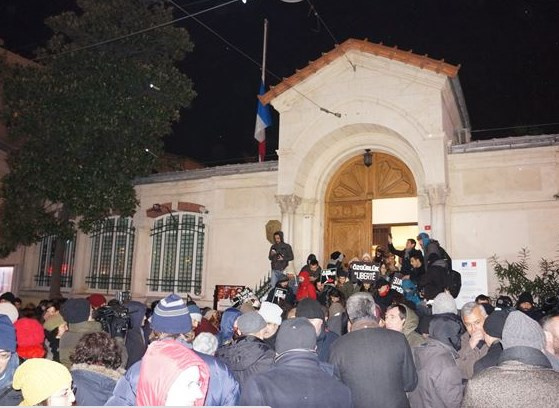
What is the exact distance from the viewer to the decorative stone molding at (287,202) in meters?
13.4

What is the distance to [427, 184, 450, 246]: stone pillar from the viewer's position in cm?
1148

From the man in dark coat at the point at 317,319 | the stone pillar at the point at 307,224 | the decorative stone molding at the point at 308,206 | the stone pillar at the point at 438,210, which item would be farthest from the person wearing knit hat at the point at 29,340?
the decorative stone molding at the point at 308,206

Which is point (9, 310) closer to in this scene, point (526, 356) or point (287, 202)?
point (526, 356)

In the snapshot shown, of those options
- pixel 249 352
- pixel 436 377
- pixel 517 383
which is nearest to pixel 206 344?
pixel 249 352

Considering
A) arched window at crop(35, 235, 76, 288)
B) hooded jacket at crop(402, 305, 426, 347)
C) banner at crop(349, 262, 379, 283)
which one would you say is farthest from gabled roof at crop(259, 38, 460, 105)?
arched window at crop(35, 235, 76, 288)

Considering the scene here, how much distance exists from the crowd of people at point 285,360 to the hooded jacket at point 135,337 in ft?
0.04

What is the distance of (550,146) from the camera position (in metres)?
11.1

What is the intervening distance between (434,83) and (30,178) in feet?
41.9

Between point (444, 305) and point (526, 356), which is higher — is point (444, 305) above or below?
above

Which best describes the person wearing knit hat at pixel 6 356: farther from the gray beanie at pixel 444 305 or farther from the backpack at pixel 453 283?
the backpack at pixel 453 283

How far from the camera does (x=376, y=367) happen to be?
12.5 ft

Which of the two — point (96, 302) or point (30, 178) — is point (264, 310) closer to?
point (96, 302)

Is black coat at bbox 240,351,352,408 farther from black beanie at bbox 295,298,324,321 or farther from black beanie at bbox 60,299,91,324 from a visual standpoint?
black beanie at bbox 60,299,91,324

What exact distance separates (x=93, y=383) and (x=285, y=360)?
4.79 ft
